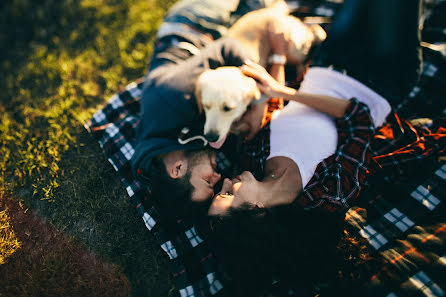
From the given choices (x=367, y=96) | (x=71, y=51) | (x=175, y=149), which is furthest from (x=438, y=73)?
(x=71, y=51)

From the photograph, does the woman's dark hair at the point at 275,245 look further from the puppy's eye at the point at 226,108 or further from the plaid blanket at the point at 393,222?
the puppy's eye at the point at 226,108

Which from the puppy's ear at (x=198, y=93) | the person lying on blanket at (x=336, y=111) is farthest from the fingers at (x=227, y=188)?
the puppy's ear at (x=198, y=93)

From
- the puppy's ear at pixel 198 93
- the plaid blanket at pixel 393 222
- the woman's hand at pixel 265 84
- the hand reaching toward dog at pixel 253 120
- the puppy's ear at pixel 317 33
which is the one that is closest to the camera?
the plaid blanket at pixel 393 222

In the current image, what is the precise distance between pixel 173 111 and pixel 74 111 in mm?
1732

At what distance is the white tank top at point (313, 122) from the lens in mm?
2053

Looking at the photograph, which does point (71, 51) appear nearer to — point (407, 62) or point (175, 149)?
point (175, 149)

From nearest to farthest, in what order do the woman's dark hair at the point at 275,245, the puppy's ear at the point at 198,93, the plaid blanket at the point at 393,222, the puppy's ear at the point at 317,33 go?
the woman's dark hair at the point at 275,245
the plaid blanket at the point at 393,222
the puppy's ear at the point at 198,93
the puppy's ear at the point at 317,33

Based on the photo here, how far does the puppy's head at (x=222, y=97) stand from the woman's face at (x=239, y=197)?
47cm

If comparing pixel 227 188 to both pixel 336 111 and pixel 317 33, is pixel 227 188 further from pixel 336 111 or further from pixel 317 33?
pixel 317 33

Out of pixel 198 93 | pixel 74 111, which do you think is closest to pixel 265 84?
pixel 198 93

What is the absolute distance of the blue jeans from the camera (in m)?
2.13

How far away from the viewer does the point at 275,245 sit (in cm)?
181

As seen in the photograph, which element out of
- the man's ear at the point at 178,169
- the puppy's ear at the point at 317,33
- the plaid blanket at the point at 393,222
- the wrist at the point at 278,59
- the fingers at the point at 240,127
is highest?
the puppy's ear at the point at 317,33

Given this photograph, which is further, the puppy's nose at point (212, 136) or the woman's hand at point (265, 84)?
the woman's hand at point (265, 84)
